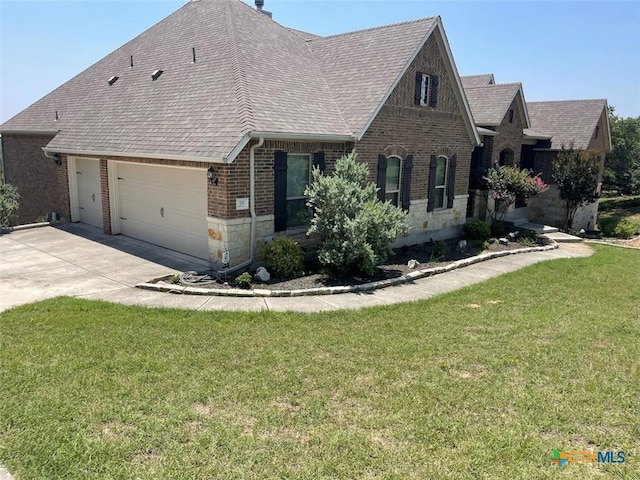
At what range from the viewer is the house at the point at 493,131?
1959 centimetres

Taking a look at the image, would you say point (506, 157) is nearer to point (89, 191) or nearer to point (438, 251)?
point (438, 251)

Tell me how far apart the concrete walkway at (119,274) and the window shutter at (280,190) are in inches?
80.6

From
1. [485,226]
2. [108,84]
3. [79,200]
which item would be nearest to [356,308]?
[485,226]

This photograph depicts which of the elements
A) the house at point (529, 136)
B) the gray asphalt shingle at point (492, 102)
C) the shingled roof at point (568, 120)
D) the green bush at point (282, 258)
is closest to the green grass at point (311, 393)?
the green bush at point (282, 258)

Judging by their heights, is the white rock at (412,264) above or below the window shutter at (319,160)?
below

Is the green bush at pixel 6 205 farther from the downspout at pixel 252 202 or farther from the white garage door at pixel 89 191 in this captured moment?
the downspout at pixel 252 202

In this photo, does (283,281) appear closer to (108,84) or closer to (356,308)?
(356,308)

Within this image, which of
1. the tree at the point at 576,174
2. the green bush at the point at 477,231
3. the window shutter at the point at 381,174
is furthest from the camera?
the tree at the point at 576,174

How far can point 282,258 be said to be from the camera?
10.4m

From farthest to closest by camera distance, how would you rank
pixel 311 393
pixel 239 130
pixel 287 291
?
pixel 239 130 < pixel 287 291 < pixel 311 393

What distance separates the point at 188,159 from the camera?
398 inches

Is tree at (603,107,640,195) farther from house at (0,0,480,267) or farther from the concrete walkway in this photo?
the concrete walkway

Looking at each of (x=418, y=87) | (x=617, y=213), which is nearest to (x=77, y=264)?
(x=418, y=87)

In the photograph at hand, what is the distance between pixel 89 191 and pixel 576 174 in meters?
20.9
